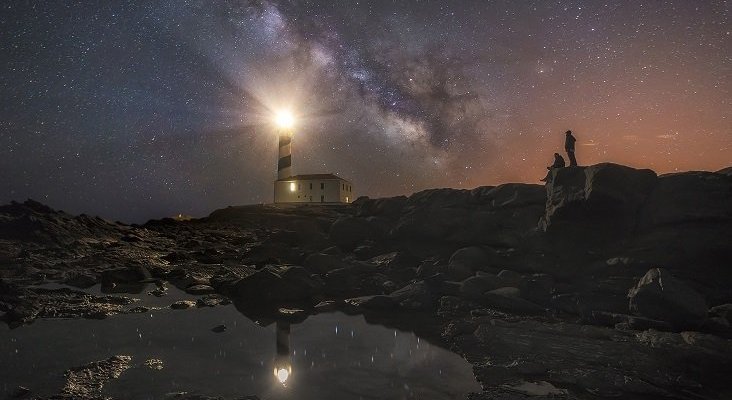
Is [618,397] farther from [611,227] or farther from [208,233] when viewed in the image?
[208,233]

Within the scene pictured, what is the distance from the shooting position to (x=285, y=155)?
7000 cm

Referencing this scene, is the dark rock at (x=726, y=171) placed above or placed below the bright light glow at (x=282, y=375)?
above

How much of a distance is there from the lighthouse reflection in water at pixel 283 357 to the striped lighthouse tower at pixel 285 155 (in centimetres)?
5973

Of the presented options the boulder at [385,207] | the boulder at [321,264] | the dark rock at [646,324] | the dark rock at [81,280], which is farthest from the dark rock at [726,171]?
the dark rock at [81,280]

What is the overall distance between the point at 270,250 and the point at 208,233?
1376 cm

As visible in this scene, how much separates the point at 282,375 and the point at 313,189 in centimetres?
5453

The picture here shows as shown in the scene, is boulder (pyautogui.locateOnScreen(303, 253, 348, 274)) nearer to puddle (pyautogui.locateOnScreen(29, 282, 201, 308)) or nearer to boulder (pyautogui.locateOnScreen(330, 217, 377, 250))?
puddle (pyautogui.locateOnScreen(29, 282, 201, 308))

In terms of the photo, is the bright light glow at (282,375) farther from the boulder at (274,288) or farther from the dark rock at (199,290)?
the dark rock at (199,290)

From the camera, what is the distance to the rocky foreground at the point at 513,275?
8328 mm

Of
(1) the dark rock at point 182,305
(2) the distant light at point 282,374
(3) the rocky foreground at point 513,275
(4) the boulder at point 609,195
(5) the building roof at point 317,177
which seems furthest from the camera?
(5) the building roof at point 317,177

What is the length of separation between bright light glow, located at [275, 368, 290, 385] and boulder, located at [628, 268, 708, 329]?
1094 centimetres

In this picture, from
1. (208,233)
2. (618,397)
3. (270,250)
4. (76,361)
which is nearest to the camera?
(618,397)

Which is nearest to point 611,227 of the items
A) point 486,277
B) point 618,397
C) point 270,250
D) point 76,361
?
point 486,277

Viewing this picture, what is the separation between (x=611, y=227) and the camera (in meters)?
16.9
